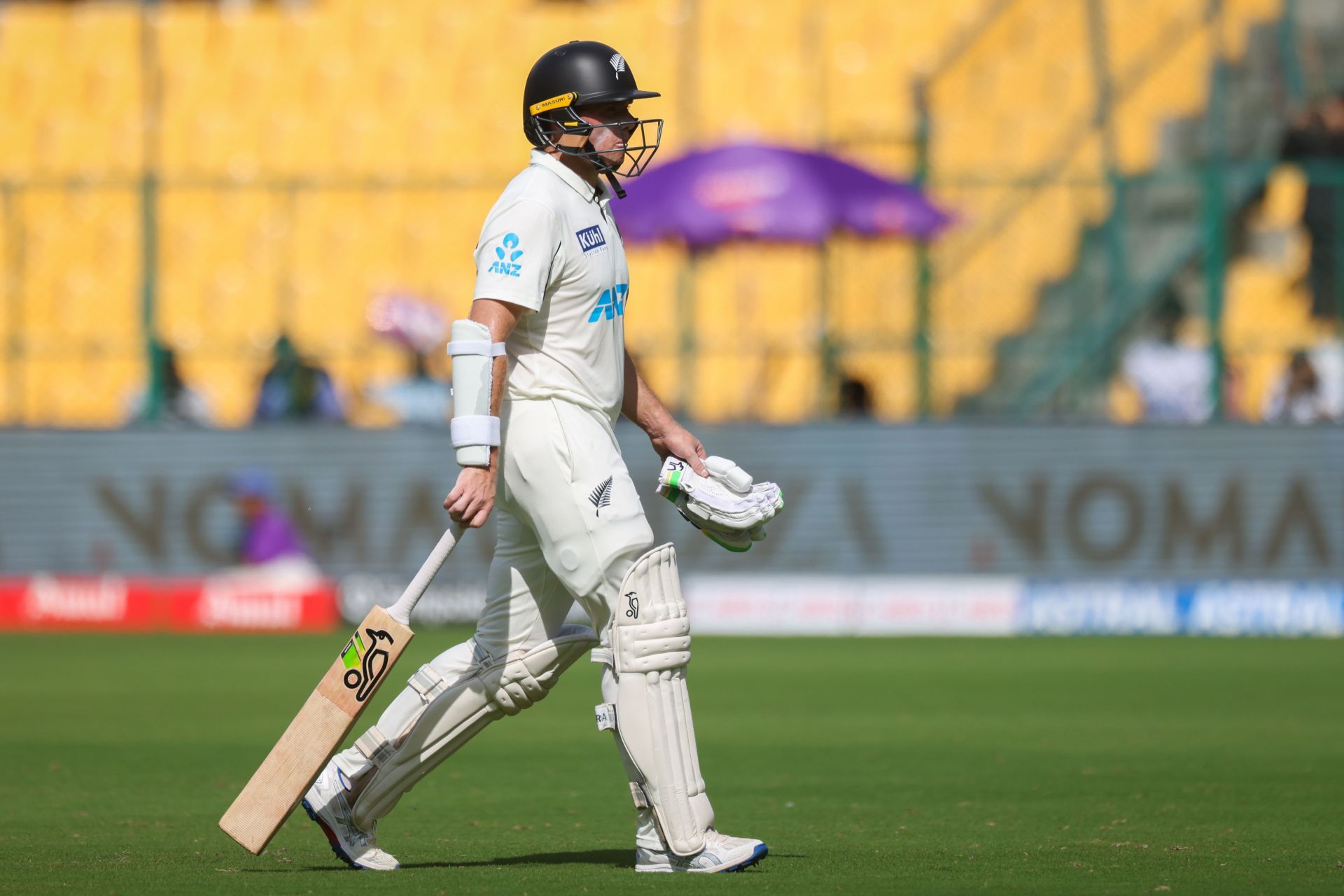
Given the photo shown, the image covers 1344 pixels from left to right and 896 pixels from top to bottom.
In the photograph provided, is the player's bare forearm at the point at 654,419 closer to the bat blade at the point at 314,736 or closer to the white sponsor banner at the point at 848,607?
the bat blade at the point at 314,736

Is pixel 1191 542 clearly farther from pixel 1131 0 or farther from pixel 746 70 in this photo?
pixel 746 70

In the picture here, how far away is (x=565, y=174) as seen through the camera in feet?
18.6

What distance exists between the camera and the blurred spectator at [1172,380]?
1598 cm

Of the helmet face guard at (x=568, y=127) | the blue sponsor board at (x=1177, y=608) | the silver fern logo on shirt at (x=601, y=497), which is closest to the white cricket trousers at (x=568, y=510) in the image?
the silver fern logo on shirt at (x=601, y=497)

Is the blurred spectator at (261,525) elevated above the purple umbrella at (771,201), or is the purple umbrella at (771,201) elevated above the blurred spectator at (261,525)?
the purple umbrella at (771,201)

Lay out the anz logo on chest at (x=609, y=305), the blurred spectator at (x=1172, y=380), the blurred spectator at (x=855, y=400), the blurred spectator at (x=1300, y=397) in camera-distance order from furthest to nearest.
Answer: the blurred spectator at (x=855, y=400) < the blurred spectator at (x=1172, y=380) < the blurred spectator at (x=1300, y=397) < the anz logo on chest at (x=609, y=305)

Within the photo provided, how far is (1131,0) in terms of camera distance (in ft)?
57.5

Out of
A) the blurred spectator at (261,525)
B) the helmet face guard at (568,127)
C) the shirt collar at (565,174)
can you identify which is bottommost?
the blurred spectator at (261,525)

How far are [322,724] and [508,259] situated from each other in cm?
135

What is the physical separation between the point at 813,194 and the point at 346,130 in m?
7.77

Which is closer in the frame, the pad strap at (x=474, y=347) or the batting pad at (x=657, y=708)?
the pad strap at (x=474, y=347)

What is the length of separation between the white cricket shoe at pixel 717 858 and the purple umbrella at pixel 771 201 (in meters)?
10.5

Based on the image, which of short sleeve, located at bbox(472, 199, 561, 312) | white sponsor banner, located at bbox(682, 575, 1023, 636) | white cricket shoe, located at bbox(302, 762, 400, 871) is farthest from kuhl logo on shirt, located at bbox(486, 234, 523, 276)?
white sponsor banner, located at bbox(682, 575, 1023, 636)

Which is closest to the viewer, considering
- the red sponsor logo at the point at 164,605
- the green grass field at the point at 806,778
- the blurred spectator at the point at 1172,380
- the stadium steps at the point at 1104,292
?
the green grass field at the point at 806,778
